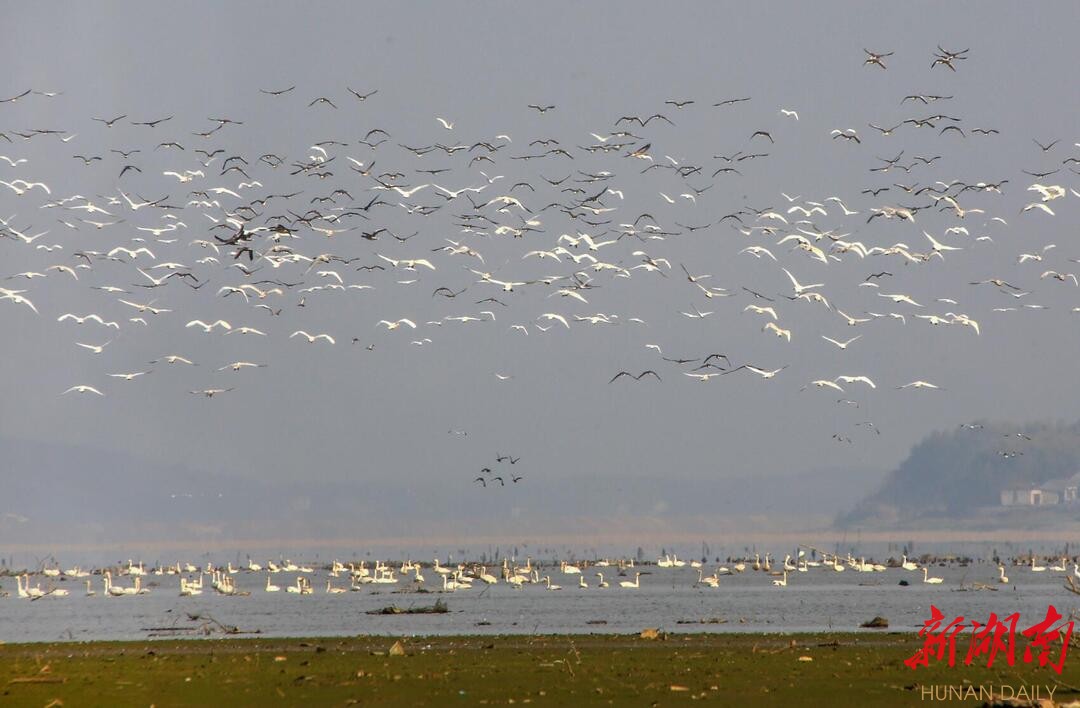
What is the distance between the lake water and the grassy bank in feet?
42.7

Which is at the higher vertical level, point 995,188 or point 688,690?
point 995,188

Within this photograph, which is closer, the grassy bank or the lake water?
the grassy bank

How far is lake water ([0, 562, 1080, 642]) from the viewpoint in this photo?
205 feet

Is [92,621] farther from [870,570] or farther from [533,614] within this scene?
[870,570]

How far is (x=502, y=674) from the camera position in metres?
35.7

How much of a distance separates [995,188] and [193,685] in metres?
29.6

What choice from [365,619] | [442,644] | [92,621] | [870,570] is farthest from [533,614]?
[870,570]

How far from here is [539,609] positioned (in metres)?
83.4

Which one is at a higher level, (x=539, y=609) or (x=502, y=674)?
(x=502, y=674)

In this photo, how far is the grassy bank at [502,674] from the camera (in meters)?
31.2

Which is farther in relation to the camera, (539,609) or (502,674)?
(539,609)

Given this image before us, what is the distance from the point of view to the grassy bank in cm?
3122

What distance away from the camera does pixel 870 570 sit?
6590 inches

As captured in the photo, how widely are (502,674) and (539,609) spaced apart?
48167 mm
